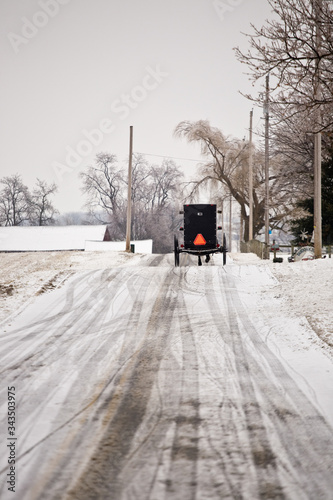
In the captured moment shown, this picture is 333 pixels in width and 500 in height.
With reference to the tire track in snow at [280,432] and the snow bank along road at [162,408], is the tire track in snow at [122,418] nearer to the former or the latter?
the snow bank along road at [162,408]

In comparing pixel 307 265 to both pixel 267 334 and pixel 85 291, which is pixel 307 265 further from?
pixel 85 291

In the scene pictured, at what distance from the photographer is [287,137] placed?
1188 inches

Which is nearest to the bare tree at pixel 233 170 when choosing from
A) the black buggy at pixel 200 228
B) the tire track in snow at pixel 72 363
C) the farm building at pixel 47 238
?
the farm building at pixel 47 238

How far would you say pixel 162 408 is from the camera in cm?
465

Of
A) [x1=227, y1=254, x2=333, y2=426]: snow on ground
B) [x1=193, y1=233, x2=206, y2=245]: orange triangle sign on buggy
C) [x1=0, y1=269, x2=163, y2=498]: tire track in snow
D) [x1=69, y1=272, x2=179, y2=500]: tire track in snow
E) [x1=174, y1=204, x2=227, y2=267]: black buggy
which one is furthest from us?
[x1=193, y1=233, x2=206, y2=245]: orange triangle sign on buggy

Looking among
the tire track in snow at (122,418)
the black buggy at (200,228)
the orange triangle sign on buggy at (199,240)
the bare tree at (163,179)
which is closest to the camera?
the tire track in snow at (122,418)

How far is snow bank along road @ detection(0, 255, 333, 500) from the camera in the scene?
3.34 m

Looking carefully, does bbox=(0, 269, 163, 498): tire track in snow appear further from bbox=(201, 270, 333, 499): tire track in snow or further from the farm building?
the farm building

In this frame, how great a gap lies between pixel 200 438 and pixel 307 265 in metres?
10.8

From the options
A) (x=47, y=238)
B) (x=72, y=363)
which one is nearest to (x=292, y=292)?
(x=72, y=363)

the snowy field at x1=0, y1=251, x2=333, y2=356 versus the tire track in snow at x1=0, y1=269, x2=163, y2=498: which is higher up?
the snowy field at x1=0, y1=251, x2=333, y2=356

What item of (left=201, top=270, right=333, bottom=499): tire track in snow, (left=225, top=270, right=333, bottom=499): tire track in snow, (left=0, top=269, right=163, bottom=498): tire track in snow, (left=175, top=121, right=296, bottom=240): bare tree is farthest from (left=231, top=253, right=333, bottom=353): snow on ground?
(left=175, top=121, right=296, bottom=240): bare tree

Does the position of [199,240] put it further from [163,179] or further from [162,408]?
[163,179]

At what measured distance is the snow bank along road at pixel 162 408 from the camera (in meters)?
3.34
